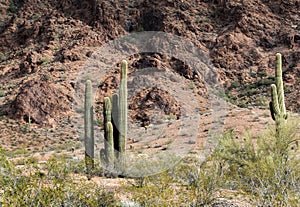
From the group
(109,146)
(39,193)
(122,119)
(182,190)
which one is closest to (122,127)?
(122,119)

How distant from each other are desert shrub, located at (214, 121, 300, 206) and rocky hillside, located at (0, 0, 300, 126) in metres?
15.4

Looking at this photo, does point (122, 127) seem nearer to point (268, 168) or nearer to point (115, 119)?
point (115, 119)

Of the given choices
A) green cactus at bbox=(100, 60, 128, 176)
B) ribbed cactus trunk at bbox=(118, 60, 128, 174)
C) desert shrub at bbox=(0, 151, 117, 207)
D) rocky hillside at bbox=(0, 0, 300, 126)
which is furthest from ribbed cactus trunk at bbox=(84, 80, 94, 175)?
rocky hillside at bbox=(0, 0, 300, 126)

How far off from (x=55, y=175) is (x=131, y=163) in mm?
5077

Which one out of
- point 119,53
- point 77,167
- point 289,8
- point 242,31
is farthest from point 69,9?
point 77,167

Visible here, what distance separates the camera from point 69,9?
4256cm

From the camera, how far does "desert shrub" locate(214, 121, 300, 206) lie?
9.80 m

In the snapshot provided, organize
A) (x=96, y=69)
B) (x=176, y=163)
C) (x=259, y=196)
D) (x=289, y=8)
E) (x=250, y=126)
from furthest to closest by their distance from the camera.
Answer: (x=289, y=8)
(x=96, y=69)
(x=250, y=126)
(x=176, y=163)
(x=259, y=196)

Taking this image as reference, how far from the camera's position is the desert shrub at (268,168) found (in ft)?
32.1

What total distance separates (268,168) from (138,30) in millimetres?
31123

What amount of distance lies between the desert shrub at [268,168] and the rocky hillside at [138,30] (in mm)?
15410

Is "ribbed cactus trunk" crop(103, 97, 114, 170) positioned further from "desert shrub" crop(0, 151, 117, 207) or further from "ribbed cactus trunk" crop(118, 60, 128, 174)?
"desert shrub" crop(0, 151, 117, 207)

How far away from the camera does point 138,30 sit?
40531mm

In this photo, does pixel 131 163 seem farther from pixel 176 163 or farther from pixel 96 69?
pixel 96 69
